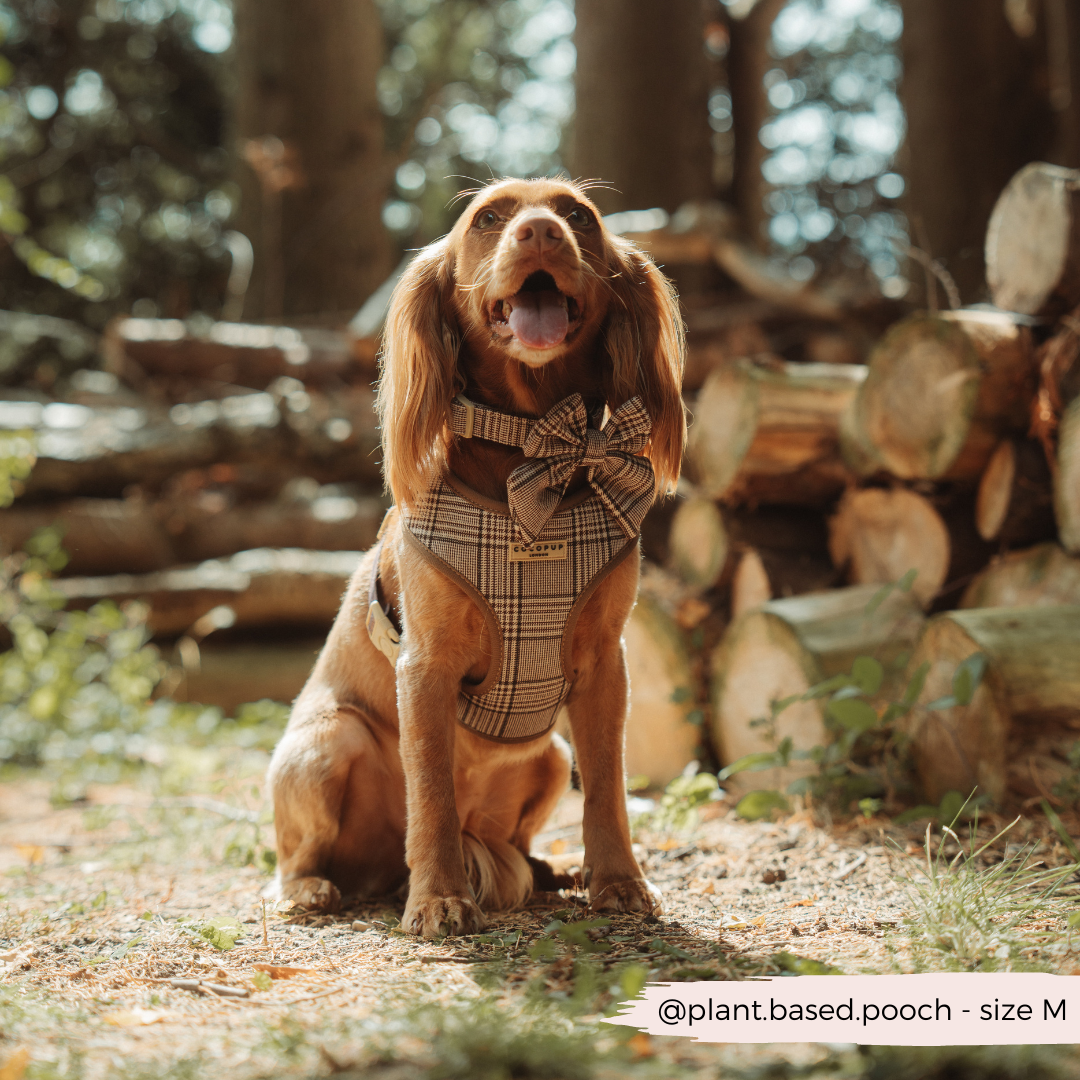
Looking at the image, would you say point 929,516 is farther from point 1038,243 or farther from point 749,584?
point 1038,243

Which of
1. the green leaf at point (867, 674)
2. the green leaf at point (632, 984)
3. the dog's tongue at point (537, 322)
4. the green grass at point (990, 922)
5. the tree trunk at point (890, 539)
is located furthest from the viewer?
the tree trunk at point (890, 539)

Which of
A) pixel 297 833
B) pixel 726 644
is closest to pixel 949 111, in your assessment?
pixel 726 644

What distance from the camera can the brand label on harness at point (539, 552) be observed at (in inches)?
91.8

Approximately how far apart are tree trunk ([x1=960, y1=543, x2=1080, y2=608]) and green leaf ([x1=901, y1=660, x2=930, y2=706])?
1.50ft

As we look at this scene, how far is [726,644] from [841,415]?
105 centimetres

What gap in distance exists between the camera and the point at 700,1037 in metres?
1.40

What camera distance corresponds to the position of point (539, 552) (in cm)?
236

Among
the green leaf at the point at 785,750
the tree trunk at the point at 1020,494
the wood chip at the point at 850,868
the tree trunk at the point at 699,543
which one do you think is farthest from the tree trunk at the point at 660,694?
the tree trunk at the point at 1020,494

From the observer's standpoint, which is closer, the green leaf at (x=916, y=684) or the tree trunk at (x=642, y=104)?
the green leaf at (x=916, y=684)

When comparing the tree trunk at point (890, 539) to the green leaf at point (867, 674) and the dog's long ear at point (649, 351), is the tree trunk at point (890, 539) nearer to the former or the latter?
the green leaf at point (867, 674)

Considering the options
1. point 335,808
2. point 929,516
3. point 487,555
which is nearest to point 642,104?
point 929,516

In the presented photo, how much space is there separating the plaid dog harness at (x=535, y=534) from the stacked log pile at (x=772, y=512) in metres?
1.15

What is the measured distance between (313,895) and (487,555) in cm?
104

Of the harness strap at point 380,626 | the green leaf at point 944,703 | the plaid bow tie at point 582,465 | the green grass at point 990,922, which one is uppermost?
the plaid bow tie at point 582,465
